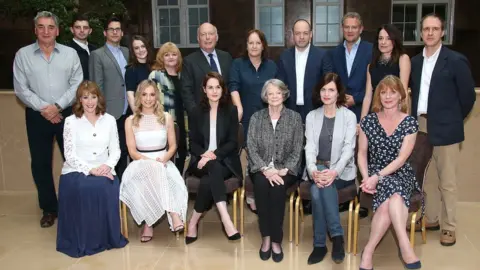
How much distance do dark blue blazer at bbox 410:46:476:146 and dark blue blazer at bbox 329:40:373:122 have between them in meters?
0.63

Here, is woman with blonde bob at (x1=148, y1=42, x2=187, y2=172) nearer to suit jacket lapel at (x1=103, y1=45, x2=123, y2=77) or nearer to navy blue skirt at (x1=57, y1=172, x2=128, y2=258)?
suit jacket lapel at (x1=103, y1=45, x2=123, y2=77)

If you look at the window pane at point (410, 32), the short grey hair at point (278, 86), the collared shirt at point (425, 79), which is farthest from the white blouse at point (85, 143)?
the window pane at point (410, 32)

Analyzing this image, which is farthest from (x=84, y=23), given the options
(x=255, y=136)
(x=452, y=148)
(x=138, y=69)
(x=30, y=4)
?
(x=452, y=148)

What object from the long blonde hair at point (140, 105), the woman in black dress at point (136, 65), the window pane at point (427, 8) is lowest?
the long blonde hair at point (140, 105)

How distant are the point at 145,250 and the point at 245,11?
Result: 9140 millimetres

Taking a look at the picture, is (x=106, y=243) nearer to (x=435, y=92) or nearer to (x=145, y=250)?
→ (x=145, y=250)

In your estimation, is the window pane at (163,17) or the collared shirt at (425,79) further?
the window pane at (163,17)

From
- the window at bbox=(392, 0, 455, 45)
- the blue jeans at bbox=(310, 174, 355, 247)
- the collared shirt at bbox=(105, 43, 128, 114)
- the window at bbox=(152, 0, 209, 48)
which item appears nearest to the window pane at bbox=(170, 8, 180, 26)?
the window at bbox=(152, 0, 209, 48)

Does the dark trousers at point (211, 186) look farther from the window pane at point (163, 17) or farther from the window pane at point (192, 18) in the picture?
the window pane at point (163, 17)

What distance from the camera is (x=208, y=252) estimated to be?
3666 millimetres

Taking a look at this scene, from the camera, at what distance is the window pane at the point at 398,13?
11922mm

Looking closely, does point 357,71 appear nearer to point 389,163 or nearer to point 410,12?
point 389,163

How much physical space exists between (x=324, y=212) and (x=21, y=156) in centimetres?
336

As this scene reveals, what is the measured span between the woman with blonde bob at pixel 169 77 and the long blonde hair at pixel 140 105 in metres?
0.26
